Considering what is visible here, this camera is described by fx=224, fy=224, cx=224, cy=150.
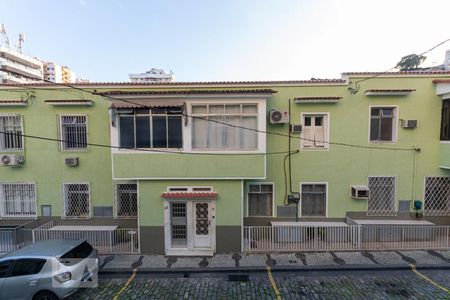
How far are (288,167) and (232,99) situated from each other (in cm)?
377

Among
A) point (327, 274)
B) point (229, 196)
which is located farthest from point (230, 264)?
point (327, 274)

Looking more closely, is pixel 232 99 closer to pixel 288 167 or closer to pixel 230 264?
pixel 288 167

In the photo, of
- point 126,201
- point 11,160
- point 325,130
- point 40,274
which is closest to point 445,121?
point 325,130

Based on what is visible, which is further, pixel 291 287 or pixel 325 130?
pixel 325 130

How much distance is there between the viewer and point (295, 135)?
938 centimetres

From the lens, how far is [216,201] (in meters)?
8.24

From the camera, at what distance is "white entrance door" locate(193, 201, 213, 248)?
27.5 ft

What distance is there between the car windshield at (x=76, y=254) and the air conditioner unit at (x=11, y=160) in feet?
19.0

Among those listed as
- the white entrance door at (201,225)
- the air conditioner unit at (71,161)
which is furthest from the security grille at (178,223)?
the air conditioner unit at (71,161)

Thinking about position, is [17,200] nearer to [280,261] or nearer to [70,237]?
[70,237]

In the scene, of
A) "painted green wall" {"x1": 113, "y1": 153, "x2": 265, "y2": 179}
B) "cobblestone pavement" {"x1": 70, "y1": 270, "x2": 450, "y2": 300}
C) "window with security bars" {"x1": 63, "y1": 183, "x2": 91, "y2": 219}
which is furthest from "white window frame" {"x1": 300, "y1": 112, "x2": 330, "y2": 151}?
"window with security bars" {"x1": 63, "y1": 183, "x2": 91, "y2": 219}

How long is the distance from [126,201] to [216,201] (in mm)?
4224

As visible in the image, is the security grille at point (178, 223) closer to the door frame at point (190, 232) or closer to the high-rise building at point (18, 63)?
the door frame at point (190, 232)

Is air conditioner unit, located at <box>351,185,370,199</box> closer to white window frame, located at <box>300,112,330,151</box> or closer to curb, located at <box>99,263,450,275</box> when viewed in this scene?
white window frame, located at <box>300,112,330,151</box>
